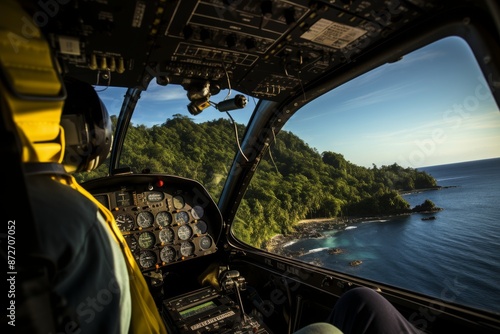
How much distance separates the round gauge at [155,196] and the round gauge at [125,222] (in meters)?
0.24

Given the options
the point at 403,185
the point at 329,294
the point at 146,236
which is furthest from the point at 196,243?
the point at 403,185

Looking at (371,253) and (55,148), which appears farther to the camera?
(371,253)

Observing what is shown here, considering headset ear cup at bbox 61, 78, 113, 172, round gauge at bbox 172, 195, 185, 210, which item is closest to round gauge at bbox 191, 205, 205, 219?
round gauge at bbox 172, 195, 185, 210

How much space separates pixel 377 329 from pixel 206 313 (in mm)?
1257

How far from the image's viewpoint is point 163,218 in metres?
2.71

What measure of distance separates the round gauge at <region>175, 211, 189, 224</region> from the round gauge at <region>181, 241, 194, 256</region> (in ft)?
0.66

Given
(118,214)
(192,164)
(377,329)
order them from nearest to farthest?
(377,329) → (118,214) → (192,164)

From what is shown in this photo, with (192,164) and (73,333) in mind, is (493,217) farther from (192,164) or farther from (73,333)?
(192,164)

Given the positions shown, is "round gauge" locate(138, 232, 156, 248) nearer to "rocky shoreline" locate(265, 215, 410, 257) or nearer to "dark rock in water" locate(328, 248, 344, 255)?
"rocky shoreline" locate(265, 215, 410, 257)

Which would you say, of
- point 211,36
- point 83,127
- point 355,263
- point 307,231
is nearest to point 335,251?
point 355,263

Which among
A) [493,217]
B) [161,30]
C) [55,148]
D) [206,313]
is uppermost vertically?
[161,30]

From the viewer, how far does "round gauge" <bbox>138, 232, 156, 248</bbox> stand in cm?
258

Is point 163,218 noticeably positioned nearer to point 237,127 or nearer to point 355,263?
point 237,127

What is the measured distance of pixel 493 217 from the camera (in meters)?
1.47
